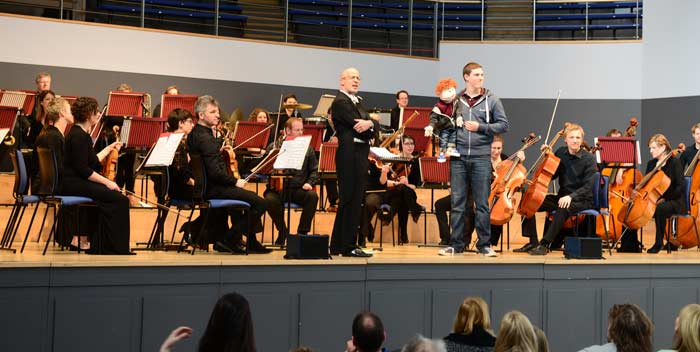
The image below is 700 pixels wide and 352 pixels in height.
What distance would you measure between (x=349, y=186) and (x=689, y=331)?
3312 mm

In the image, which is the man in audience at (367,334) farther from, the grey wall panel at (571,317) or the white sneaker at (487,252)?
the grey wall panel at (571,317)

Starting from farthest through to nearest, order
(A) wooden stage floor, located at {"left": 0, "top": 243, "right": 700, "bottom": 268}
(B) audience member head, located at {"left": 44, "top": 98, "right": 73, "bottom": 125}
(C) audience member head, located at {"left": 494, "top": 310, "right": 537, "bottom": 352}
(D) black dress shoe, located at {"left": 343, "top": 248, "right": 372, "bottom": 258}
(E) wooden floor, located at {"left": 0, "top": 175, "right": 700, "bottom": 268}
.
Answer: (D) black dress shoe, located at {"left": 343, "top": 248, "right": 372, "bottom": 258}
(B) audience member head, located at {"left": 44, "top": 98, "right": 73, "bottom": 125}
(E) wooden floor, located at {"left": 0, "top": 175, "right": 700, "bottom": 268}
(A) wooden stage floor, located at {"left": 0, "top": 243, "right": 700, "bottom": 268}
(C) audience member head, located at {"left": 494, "top": 310, "right": 537, "bottom": 352}

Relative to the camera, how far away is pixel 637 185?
29.0 ft

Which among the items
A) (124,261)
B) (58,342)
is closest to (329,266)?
(124,261)

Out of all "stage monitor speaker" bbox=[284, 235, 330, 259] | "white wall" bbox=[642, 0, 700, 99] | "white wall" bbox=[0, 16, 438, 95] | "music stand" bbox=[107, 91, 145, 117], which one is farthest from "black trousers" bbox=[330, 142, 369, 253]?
"white wall" bbox=[642, 0, 700, 99]

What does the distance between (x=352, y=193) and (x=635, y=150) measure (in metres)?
3.29

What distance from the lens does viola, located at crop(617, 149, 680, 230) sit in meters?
8.55

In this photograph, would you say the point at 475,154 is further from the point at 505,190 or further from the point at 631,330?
the point at 631,330

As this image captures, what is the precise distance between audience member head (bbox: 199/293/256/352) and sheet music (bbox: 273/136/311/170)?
12.5ft

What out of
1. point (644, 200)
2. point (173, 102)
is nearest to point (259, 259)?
point (644, 200)

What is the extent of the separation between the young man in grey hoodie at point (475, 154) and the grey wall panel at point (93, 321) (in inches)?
102

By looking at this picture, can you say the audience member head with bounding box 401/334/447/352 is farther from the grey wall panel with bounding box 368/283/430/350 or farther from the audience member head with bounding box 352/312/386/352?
the grey wall panel with bounding box 368/283/430/350

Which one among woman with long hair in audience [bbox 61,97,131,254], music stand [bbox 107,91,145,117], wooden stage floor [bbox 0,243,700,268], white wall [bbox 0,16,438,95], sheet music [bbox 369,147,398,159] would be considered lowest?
wooden stage floor [bbox 0,243,700,268]

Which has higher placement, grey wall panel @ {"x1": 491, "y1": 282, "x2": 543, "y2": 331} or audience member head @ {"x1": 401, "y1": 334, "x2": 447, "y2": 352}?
audience member head @ {"x1": 401, "y1": 334, "x2": 447, "y2": 352}
